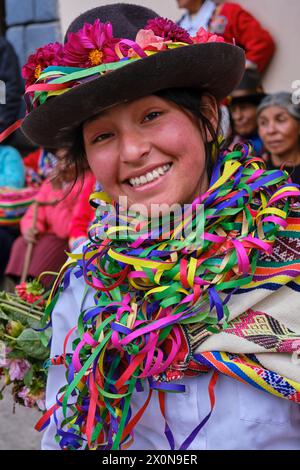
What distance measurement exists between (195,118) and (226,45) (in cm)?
19

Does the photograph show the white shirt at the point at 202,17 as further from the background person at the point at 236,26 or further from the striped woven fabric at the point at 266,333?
the striped woven fabric at the point at 266,333

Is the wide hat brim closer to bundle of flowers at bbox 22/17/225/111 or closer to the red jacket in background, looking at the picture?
bundle of flowers at bbox 22/17/225/111

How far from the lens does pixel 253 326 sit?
141 centimetres

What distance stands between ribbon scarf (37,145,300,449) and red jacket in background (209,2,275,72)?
2308mm

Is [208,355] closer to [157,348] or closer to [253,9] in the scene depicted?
[157,348]

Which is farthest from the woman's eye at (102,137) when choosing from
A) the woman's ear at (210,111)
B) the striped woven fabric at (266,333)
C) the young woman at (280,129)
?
the young woman at (280,129)

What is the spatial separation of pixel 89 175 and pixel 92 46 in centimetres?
162

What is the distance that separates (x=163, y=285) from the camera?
4.69 ft

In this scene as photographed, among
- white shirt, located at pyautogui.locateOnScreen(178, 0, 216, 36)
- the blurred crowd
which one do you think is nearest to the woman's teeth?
the blurred crowd

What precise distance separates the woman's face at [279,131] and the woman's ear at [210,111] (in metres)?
1.70

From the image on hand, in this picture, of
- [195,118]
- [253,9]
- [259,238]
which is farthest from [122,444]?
[253,9]

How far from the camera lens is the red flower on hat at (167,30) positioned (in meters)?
1.43

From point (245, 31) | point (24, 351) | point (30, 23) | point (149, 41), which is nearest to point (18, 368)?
point (24, 351)

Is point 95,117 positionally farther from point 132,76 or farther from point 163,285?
point 163,285
